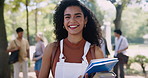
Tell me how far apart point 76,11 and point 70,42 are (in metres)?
0.27

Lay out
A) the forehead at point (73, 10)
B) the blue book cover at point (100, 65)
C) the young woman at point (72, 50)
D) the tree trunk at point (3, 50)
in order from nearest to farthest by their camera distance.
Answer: the blue book cover at point (100, 65), the young woman at point (72, 50), the forehead at point (73, 10), the tree trunk at point (3, 50)

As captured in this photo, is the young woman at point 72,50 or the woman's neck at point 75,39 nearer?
the young woman at point 72,50

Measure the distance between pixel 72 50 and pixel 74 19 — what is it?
261 mm

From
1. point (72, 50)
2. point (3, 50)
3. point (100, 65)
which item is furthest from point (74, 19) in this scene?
point (3, 50)

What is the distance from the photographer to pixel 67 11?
6.95 ft

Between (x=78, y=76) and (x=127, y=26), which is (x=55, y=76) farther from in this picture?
(x=127, y=26)

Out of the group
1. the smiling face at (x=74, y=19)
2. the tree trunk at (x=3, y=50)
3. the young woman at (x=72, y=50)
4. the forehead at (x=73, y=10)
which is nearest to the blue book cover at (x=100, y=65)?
the young woman at (x=72, y=50)

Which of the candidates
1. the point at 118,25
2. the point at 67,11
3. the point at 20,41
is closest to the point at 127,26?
the point at 118,25

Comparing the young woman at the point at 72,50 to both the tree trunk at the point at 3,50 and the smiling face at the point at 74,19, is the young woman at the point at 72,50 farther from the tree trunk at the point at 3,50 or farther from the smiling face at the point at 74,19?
the tree trunk at the point at 3,50

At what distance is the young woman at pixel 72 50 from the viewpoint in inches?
76.8

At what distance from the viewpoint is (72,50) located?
81.9 inches

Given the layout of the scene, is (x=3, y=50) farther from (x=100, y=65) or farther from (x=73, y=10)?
(x=100, y=65)

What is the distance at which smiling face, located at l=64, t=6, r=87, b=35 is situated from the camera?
6.72 ft

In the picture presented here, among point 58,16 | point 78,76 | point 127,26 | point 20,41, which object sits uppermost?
point 58,16
